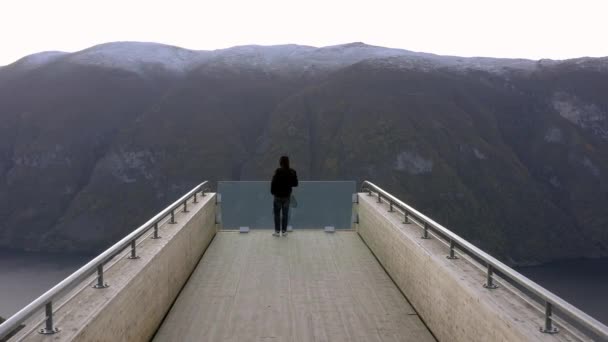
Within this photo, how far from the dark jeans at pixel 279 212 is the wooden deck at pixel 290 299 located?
1111mm

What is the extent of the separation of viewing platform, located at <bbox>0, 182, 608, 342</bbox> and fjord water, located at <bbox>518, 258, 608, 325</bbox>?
51923 mm

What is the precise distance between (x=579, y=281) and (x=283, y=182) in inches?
2491

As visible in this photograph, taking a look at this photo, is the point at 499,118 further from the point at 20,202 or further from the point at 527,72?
the point at 20,202

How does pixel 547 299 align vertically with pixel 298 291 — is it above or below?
above

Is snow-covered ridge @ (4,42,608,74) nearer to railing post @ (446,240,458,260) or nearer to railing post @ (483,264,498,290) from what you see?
railing post @ (446,240,458,260)

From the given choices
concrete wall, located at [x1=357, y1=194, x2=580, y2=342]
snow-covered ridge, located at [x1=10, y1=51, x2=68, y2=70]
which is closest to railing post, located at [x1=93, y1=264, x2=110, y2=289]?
concrete wall, located at [x1=357, y1=194, x2=580, y2=342]

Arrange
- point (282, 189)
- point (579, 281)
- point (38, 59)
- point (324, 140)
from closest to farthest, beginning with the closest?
point (282, 189)
point (579, 281)
point (324, 140)
point (38, 59)

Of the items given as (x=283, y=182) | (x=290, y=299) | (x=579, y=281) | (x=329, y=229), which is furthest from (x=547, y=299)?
(x=579, y=281)

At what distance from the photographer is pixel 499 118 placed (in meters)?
97.6

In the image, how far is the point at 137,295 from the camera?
5.83 meters

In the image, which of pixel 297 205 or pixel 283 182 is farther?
pixel 297 205

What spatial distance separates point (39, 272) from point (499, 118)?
74146 mm

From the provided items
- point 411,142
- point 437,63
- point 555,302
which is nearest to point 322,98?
point 411,142

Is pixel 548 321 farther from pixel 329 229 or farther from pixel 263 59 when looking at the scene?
pixel 263 59
